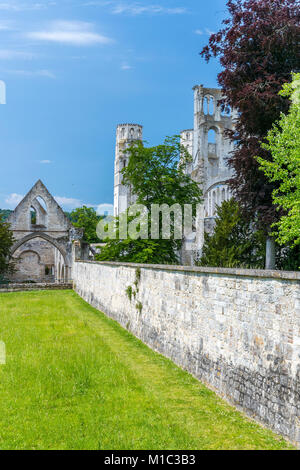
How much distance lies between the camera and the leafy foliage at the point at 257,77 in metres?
19.3

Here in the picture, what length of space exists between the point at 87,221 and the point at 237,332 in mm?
64543

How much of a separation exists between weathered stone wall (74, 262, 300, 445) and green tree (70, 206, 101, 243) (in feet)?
185

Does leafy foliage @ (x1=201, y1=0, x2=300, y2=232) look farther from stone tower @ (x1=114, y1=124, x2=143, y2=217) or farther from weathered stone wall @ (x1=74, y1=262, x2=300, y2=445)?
stone tower @ (x1=114, y1=124, x2=143, y2=217)

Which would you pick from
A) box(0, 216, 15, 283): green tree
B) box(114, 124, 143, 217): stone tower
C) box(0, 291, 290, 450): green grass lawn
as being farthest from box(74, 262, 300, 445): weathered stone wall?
box(114, 124, 143, 217): stone tower

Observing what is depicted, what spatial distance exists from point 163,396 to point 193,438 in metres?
1.76

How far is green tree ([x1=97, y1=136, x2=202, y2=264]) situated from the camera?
24703 mm

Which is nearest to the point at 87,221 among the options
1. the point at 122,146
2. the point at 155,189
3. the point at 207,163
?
the point at 207,163

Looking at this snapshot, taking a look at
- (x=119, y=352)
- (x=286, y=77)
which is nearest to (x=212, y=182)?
(x=286, y=77)

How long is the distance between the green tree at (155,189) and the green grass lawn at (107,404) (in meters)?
12.9

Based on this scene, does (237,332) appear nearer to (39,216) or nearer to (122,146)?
(39,216)

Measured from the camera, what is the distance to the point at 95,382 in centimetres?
817

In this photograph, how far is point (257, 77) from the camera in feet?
67.8

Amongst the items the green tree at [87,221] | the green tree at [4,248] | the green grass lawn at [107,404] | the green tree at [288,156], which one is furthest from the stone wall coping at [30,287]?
the green tree at [87,221]
